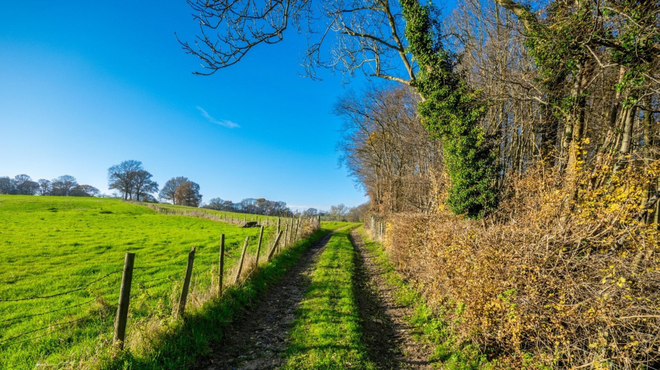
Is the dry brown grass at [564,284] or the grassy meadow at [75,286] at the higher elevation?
the dry brown grass at [564,284]

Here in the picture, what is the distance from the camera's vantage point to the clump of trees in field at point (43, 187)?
239 ft

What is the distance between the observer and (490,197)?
8.96 metres

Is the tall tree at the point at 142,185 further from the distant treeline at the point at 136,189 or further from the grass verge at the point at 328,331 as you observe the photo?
the grass verge at the point at 328,331

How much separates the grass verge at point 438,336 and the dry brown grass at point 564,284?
0.28 meters

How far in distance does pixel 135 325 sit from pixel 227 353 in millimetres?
1743

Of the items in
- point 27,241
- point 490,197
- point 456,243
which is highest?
point 490,197

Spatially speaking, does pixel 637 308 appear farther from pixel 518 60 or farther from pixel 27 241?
pixel 27 241

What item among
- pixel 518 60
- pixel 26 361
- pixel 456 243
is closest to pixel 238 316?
pixel 26 361

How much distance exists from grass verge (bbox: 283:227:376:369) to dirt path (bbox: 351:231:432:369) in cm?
32

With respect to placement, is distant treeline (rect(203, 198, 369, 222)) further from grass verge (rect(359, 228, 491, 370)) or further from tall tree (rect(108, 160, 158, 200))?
grass verge (rect(359, 228, 491, 370))

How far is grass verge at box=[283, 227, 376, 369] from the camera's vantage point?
4.89m

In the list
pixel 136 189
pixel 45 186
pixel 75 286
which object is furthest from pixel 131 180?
pixel 75 286

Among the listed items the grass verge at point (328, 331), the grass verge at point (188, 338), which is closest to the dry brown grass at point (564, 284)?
the grass verge at point (328, 331)

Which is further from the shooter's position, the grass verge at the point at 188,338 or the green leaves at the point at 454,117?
the green leaves at the point at 454,117
